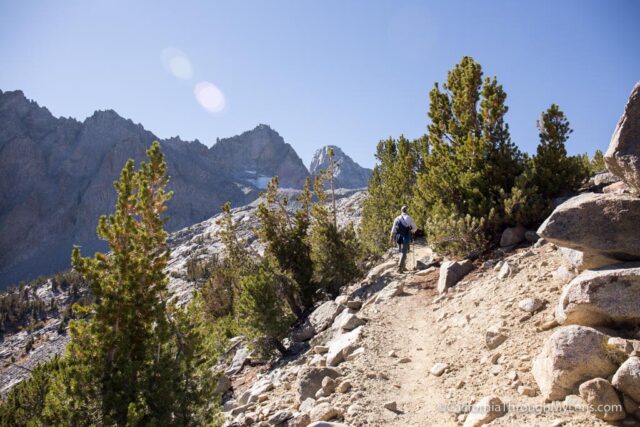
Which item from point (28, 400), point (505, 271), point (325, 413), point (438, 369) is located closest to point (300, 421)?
point (325, 413)

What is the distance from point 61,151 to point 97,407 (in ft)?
654

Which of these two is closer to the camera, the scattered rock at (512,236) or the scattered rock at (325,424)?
the scattered rock at (325,424)

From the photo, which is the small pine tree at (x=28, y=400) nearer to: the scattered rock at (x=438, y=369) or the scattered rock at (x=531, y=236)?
the scattered rock at (x=438, y=369)

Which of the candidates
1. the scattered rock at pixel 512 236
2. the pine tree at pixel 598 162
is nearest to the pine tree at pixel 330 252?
the scattered rock at pixel 512 236

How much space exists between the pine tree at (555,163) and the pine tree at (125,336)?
10.8m

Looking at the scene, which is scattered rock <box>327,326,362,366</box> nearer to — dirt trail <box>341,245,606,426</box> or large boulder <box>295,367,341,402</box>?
dirt trail <box>341,245,606,426</box>

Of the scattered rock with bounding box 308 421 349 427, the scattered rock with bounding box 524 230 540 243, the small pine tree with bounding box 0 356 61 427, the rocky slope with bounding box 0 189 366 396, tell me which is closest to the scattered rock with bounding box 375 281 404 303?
the scattered rock with bounding box 524 230 540 243

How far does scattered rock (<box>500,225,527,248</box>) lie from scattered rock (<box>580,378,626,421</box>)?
6.91 metres

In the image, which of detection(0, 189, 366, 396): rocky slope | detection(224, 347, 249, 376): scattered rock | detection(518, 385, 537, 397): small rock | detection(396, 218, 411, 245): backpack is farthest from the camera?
detection(0, 189, 366, 396): rocky slope

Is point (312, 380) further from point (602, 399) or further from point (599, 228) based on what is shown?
point (599, 228)

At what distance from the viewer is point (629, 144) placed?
5.36 metres

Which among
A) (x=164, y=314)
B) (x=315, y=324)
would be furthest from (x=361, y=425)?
(x=315, y=324)

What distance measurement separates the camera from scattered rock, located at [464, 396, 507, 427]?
4.47 m

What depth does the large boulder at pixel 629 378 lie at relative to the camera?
12.2 ft
